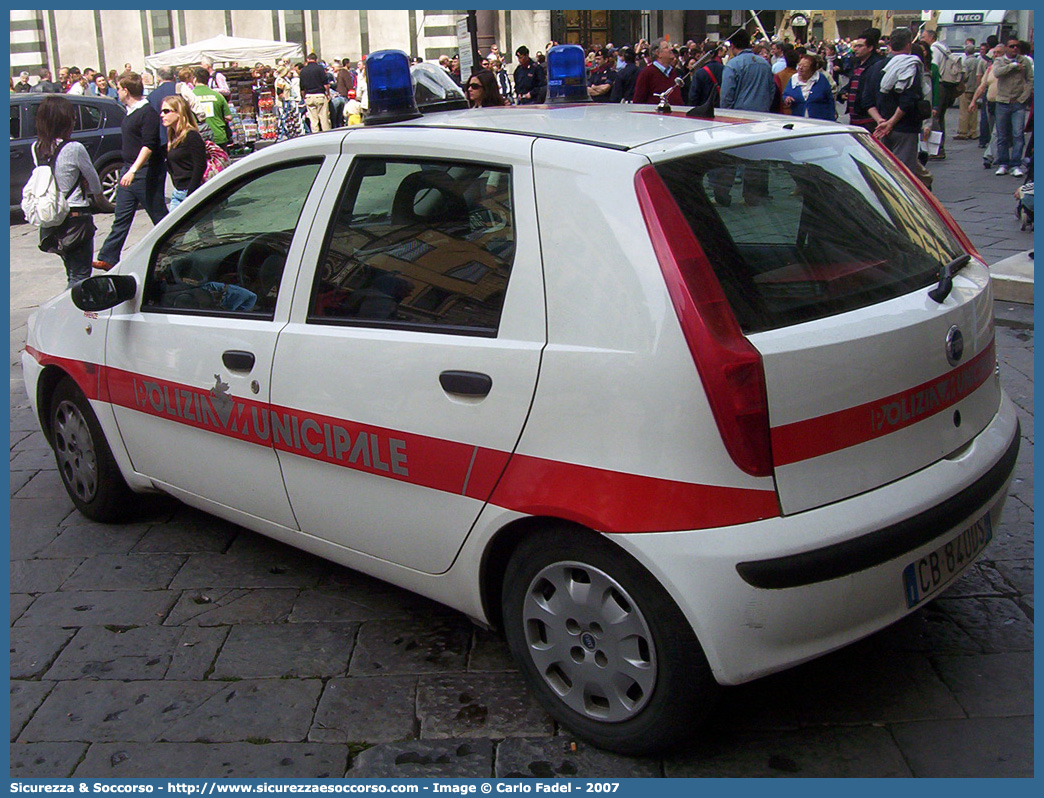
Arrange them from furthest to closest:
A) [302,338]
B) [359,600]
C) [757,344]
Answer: [359,600] < [302,338] < [757,344]

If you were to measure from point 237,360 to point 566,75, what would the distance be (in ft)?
5.81

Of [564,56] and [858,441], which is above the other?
[564,56]

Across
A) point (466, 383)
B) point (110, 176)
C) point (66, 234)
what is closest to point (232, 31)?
point (110, 176)

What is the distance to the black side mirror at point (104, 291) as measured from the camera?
383 cm

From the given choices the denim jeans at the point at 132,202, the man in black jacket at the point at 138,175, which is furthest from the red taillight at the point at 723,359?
the denim jeans at the point at 132,202

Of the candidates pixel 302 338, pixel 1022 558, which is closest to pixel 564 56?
pixel 302 338

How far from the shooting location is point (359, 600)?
370cm

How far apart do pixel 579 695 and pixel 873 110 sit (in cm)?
849

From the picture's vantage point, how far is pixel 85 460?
4371mm

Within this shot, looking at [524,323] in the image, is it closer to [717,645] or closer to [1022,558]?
[717,645]

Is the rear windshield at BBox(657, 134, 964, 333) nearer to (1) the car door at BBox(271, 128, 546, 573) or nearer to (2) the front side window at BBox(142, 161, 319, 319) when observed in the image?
(1) the car door at BBox(271, 128, 546, 573)

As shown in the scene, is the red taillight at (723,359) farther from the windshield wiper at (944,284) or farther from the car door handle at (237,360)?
the car door handle at (237,360)

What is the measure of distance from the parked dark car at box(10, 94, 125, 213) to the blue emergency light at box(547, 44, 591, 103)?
1194 cm

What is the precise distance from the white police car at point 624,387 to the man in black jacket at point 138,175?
273 inches
